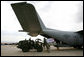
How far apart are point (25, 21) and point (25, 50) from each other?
146 inches

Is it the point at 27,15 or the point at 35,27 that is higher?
the point at 27,15

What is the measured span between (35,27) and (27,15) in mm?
2111

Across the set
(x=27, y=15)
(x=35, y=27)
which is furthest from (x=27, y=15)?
(x=35, y=27)

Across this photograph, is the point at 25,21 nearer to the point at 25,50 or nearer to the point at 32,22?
the point at 32,22

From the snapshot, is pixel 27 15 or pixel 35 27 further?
pixel 35 27

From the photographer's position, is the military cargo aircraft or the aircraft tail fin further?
the military cargo aircraft

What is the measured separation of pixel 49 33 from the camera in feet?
54.3

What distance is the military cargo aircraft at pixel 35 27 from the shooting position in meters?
11.9

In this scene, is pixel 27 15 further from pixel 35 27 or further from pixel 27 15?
pixel 35 27

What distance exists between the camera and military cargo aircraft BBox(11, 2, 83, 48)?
11898 mm

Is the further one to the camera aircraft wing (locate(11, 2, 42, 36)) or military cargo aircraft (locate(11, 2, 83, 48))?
military cargo aircraft (locate(11, 2, 83, 48))

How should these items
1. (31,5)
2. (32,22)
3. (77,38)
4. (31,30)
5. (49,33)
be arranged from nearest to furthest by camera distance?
(31,5) → (32,22) → (31,30) → (49,33) → (77,38)

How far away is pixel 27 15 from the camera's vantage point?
12539 mm

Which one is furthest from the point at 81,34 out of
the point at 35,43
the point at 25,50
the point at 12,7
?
the point at 12,7
